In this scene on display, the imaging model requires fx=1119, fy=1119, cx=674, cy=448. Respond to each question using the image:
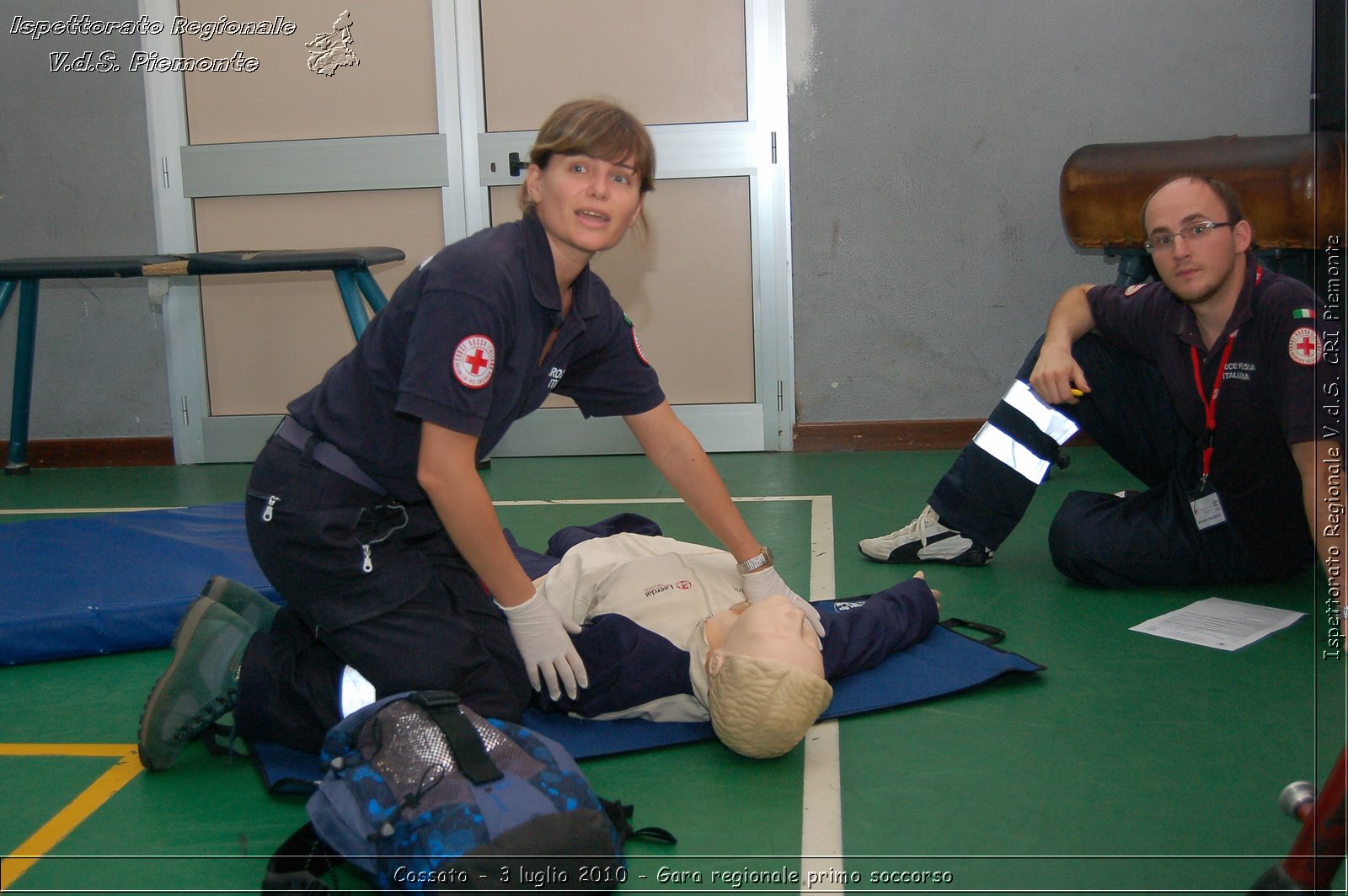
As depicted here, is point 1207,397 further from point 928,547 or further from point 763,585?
point 763,585

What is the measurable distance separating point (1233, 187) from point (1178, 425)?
1.68 metres

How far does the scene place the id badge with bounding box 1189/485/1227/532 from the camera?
3010 millimetres

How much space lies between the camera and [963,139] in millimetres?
5312

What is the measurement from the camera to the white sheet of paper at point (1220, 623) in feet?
8.93

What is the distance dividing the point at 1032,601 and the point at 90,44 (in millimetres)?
5326

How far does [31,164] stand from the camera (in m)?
5.79

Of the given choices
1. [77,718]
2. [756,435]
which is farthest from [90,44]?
[77,718]

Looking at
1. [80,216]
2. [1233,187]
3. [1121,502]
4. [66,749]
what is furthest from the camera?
[80,216]

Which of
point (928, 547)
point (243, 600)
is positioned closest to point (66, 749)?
point (243, 600)

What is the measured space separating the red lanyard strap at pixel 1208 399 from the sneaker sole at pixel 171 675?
2498 millimetres

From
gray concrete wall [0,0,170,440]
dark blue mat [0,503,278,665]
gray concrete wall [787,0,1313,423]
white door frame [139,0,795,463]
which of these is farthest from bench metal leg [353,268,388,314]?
gray concrete wall [787,0,1313,423]

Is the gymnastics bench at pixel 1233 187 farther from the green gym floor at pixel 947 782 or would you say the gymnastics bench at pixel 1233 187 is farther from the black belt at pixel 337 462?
the black belt at pixel 337 462

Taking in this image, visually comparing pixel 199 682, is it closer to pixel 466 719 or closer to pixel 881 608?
pixel 466 719

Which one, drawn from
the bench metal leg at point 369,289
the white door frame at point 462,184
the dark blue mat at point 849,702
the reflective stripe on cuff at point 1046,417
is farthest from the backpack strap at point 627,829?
the white door frame at point 462,184
